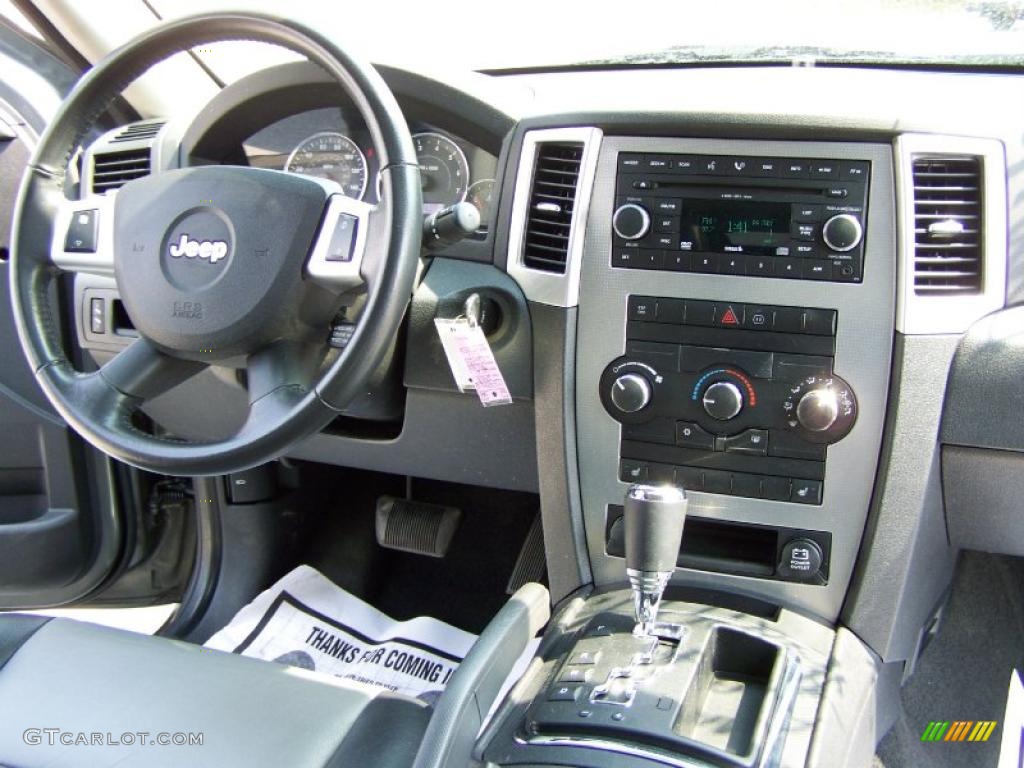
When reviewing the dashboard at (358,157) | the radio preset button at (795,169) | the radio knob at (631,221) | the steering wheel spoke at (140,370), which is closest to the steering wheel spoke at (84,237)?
the steering wheel spoke at (140,370)

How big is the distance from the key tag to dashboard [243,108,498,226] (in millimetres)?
209

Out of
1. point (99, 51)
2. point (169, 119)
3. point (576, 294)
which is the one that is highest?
point (99, 51)

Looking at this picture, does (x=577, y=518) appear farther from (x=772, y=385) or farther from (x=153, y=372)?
(x=153, y=372)

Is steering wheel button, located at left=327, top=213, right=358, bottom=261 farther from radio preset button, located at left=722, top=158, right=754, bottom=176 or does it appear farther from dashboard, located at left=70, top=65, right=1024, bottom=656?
radio preset button, located at left=722, top=158, right=754, bottom=176

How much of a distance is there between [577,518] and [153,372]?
601 mm

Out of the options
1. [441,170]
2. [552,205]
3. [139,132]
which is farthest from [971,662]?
[139,132]

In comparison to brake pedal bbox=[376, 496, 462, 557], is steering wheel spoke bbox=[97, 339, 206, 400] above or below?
above

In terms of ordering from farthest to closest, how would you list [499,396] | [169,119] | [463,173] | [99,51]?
[99,51]
[169,119]
[463,173]
[499,396]

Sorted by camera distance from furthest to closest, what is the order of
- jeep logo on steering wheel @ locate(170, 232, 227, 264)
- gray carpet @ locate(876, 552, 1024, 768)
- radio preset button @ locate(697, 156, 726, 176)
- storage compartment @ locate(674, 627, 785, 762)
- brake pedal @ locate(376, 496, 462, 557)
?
1. brake pedal @ locate(376, 496, 462, 557)
2. gray carpet @ locate(876, 552, 1024, 768)
3. radio preset button @ locate(697, 156, 726, 176)
4. jeep logo on steering wheel @ locate(170, 232, 227, 264)
5. storage compartment @ locate(674, 627, 785, 762)

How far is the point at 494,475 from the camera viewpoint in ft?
5.14

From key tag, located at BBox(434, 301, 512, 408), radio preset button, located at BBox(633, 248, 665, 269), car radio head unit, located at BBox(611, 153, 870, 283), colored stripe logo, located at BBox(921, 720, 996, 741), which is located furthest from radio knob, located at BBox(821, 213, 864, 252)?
colored stripe logo, located at BBox(921, 720, 996, 741)

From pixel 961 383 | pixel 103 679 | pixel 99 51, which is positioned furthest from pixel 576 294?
pixel 99 51

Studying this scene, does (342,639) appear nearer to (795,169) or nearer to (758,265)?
(758,265)

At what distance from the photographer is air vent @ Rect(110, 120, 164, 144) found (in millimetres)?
1633
